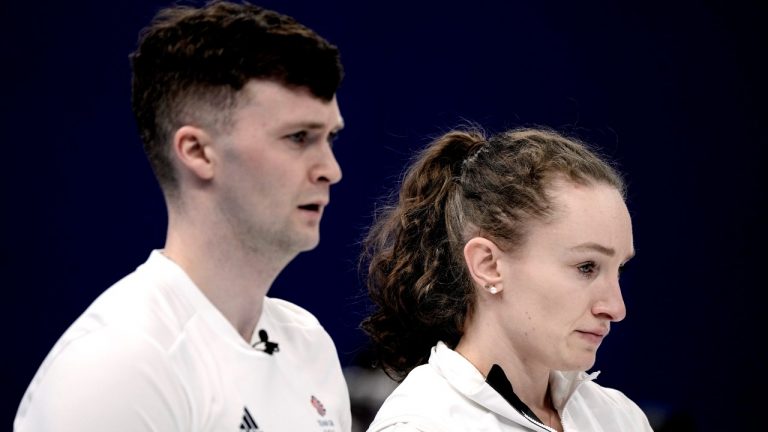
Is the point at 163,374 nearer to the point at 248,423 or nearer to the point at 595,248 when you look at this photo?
the point at 248,423

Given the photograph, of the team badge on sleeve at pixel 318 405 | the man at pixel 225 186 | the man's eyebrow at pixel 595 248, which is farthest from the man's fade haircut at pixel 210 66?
the man's eyebrow at pixel 595 248

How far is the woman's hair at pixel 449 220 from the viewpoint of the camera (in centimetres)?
182

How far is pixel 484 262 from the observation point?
1.81 metres

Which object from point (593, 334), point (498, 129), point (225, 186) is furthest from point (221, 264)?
point (498, 129)

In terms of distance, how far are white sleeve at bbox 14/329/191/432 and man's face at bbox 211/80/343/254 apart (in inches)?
8.3

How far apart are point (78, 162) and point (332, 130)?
1285 mm

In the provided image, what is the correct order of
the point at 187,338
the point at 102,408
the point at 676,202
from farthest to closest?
the point at 676,202
the point at 187,338
the point at 102,408

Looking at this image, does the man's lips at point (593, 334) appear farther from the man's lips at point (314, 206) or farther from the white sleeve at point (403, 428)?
the man's lips at point (314, 206)

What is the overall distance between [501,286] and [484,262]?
0.16ft

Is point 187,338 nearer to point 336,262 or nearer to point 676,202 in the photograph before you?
point 336,262

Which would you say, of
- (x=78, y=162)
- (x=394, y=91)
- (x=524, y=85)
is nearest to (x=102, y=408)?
(x=78, y=162)

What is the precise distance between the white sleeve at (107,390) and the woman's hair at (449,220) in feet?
2.07

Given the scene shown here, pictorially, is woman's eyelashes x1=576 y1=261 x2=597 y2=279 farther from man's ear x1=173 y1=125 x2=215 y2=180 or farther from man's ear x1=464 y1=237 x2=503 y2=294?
man's ear x1=173 y1=125 x2=215 y2=180

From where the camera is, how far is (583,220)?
5.79ft
